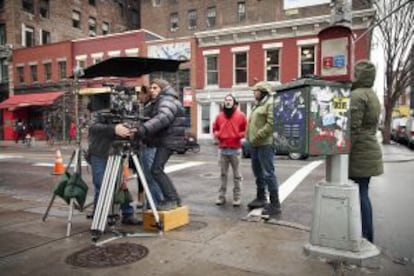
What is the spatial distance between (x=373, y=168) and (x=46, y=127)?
96.8ft

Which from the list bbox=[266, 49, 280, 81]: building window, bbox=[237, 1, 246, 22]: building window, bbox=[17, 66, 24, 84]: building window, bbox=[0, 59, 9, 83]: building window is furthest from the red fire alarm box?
bbox=[0, 59, 9, 83]: building window

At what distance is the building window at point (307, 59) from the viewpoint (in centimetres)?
2569

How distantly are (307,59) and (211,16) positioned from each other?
16.5 meters

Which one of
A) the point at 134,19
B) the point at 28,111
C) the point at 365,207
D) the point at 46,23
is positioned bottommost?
the point at 365,207

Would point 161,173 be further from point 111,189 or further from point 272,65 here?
point 272,65

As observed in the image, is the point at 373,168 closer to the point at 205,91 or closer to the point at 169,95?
the point at 169,95

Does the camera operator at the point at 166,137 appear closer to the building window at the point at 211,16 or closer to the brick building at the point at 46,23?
the brick building at the point at 46,23

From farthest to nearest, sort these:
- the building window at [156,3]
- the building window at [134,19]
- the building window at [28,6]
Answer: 1. the building window at [134,19]
2. the building window at [156,3]
3. the building window at [28,6]

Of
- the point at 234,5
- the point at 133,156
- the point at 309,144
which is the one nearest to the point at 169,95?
the point at 133,156

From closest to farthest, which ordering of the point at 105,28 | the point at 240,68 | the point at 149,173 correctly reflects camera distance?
the point at 149,173 < the point at 240,68 < the point at 105,28

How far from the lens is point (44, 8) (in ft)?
124

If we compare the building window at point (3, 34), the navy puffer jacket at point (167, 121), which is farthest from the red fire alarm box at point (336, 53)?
the building window at point (3, 34)

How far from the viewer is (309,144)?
13.8 ft

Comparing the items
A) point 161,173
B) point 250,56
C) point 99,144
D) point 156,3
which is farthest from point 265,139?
point 156,3
